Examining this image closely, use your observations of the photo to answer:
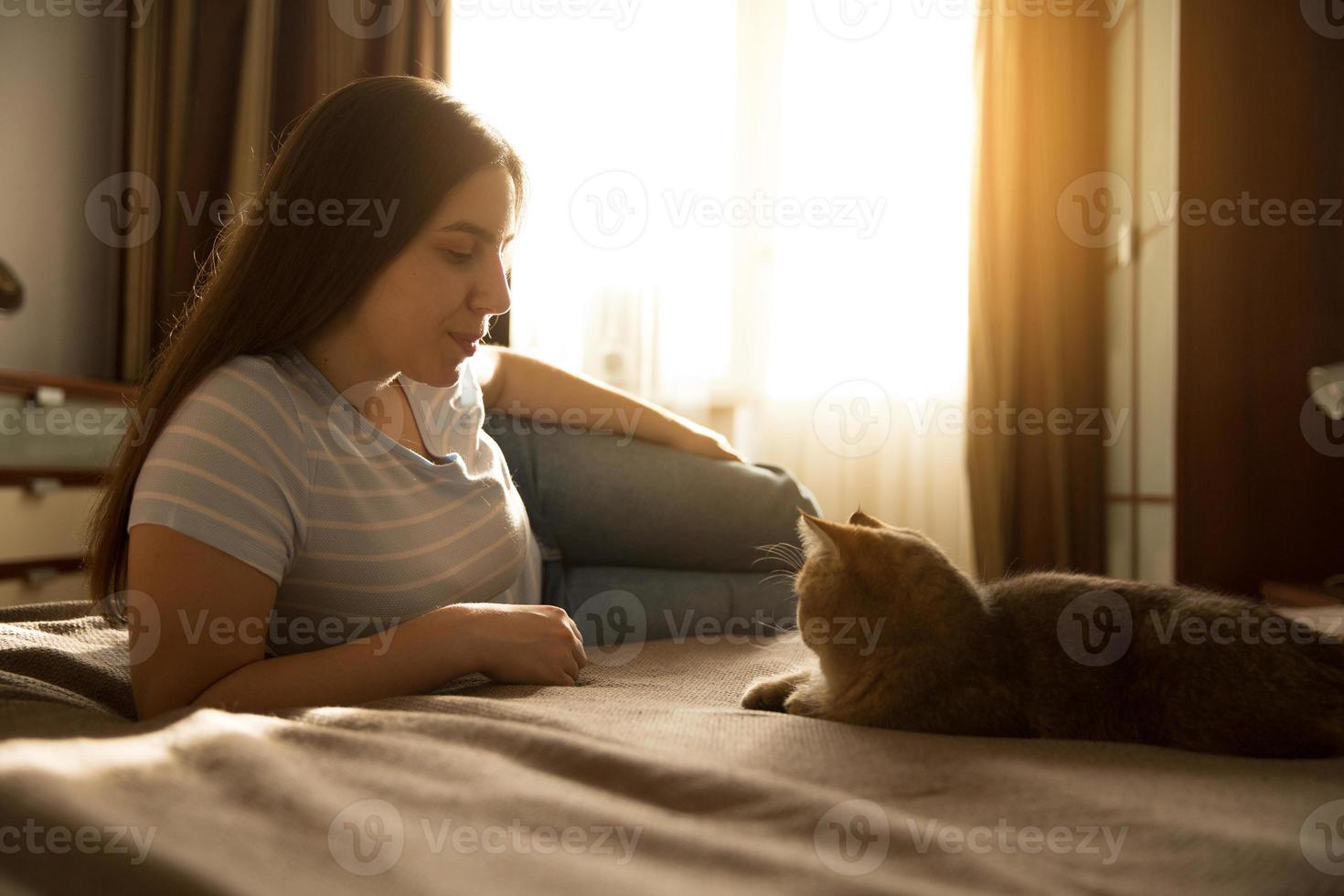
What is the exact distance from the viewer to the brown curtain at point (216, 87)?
2961 mm

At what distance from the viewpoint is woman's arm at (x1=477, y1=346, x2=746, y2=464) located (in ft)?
4.90

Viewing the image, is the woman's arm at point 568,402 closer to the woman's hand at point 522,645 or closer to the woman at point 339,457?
the woman at point 339,457

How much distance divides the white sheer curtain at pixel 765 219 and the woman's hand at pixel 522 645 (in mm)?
2093

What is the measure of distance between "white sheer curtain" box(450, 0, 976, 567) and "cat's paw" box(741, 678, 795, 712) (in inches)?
79.8

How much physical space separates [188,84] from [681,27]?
5.45 feet

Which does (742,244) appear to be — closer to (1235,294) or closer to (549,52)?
(549,52)

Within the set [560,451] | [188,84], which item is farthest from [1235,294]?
[188,84]

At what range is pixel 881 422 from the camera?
2.91 metres

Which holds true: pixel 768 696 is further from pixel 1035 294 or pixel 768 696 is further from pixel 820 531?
pixel 1035 294

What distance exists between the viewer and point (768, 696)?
918 millimetres

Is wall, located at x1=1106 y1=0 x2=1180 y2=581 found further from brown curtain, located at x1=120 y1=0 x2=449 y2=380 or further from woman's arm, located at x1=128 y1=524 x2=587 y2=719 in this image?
brown curtain, located at x1=120 y1=0 x2=449 y2=380

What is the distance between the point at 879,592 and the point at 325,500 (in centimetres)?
56

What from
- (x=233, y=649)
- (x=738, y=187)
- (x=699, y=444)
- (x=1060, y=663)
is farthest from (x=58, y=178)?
(x=1060, y=663)

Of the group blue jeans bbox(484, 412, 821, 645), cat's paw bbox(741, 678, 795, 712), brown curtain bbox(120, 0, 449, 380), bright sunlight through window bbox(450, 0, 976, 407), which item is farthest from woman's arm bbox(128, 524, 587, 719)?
brown curtain bbox(120, 0, 449, 380)
